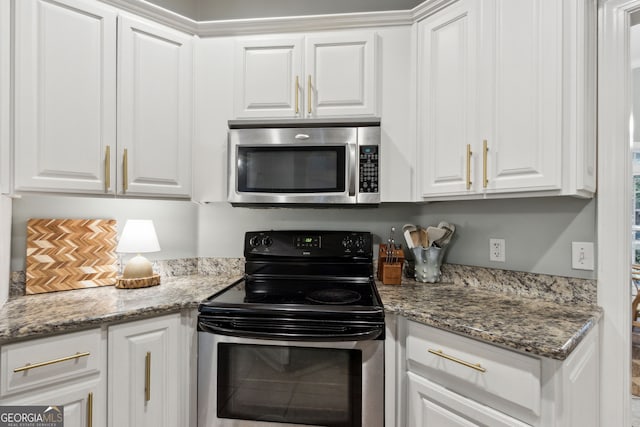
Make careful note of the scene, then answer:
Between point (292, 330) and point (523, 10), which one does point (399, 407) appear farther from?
point (523, 10)

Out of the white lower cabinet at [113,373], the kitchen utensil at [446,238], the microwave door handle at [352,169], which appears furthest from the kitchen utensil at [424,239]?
the white lower cabinet at [113,373]

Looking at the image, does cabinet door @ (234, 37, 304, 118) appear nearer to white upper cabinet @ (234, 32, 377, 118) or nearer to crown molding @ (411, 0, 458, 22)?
white upper cabinet @ (234, 32, 377, 118)

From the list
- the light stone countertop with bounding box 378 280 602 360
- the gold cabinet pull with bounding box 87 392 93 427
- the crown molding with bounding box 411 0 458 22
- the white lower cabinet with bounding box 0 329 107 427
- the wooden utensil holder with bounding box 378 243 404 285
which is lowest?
the gold cabinet pull with bounding box 87 392 93 427

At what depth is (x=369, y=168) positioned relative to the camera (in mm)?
1641

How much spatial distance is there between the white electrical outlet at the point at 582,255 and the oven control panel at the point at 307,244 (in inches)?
36.7

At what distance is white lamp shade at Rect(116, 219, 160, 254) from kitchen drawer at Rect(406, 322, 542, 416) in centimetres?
139

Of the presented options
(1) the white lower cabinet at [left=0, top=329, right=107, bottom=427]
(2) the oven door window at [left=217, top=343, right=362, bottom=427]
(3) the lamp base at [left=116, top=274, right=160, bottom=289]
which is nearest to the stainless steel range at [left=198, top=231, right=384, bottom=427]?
(2) the oven door window at [left=217, top=343, right=362, bottom=427]

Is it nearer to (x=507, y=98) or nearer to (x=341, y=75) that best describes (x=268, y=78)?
(x=341, y=75)

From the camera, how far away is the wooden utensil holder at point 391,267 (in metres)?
1.74

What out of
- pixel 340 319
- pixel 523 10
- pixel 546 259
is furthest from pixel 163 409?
pixel 523 10

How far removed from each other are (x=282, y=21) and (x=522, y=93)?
1.21 m

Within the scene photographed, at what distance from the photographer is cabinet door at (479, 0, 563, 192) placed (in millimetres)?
1193

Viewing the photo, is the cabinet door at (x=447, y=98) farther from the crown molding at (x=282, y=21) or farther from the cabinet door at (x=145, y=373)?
the cabinet door at (x=145, y=373)

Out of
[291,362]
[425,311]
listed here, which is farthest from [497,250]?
[291,362]
